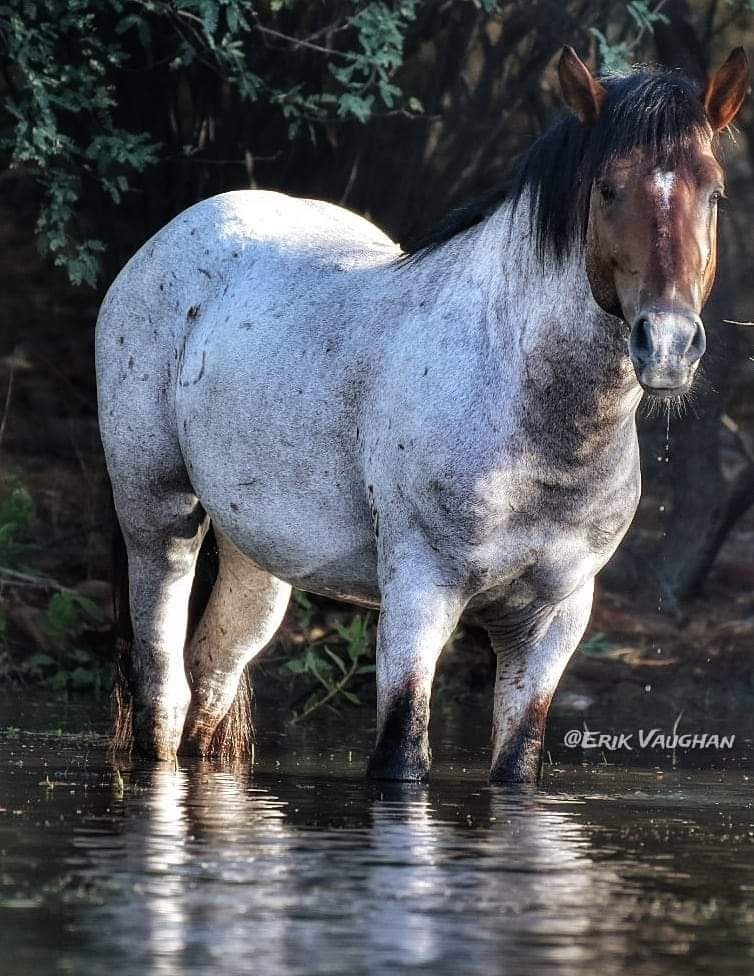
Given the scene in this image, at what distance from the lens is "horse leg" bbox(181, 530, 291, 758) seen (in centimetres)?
686

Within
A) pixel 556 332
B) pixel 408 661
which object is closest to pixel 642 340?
pixel 556 332

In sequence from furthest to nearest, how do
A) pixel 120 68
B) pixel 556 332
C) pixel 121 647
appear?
pixel 120 68, pixel 121 647, pixel 556 332

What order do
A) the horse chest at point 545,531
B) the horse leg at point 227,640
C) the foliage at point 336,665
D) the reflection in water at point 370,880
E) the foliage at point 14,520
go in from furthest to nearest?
1. the foliage at point 14,520
2. the foliage at point 336,665
3. the horse leg at point 227,640
4. the horse chest at point 545,531
5. the reflection in water at point 370,880

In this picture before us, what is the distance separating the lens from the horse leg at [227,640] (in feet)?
22.5

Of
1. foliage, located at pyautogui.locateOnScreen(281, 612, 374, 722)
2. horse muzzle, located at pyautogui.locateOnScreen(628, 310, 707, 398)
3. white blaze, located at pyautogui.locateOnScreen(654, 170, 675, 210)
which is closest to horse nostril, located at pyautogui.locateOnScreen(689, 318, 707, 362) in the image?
horse muzzle, located at pyautogui.locateOnScreen(628, 310, 707, 398)

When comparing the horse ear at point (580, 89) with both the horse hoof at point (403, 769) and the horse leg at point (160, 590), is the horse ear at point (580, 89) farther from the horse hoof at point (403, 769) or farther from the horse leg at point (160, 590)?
the horse leg at point (160, 590)

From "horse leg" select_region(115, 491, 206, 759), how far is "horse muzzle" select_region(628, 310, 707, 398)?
2.54 meters

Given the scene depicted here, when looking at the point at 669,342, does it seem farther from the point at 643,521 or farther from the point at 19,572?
the point at 643,521

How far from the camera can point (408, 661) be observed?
5.30m

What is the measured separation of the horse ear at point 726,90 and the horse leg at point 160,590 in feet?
8.25

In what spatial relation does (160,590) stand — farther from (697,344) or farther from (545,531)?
(697,344)

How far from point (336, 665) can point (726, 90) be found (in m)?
4.60

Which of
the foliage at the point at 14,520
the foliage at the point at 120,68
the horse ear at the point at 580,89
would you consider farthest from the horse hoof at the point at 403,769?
the foliage at the point at 14,520

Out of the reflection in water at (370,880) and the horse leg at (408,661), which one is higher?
the horse leg at (408,661)
